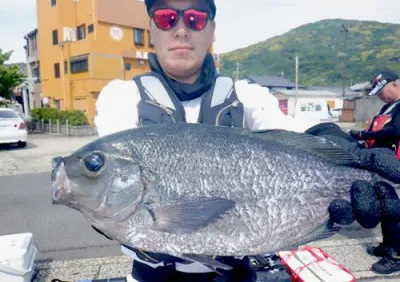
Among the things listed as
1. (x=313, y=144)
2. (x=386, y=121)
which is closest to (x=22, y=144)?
(x=386, y=121)

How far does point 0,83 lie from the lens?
2370cm

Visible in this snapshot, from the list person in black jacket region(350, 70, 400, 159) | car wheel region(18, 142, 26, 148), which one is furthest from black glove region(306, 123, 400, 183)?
car wheel region(18, 142, 26, 148)

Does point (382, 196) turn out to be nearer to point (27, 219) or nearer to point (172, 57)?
point (172, 57)

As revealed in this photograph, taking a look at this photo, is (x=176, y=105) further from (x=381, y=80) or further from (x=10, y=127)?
A: (x=10, y=127)

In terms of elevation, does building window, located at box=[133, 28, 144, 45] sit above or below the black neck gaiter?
above

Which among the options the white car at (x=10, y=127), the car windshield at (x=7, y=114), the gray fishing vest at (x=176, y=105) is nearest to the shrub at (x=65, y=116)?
the white car at (x=10, y=127)

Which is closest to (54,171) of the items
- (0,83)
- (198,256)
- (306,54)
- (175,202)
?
(175,202)

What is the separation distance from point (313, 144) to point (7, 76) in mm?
26399

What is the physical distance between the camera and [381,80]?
505cm

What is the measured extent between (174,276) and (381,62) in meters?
A: 128

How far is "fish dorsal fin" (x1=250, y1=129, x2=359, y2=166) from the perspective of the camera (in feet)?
5.90

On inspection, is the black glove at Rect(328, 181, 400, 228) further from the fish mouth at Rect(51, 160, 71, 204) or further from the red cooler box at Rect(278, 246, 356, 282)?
the red cooler box at Rect(278, 246, 356, 282)

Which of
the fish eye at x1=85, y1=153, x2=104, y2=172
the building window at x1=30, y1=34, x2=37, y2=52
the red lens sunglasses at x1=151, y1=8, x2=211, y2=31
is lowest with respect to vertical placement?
the fish eye at x1=85, y1=153, x2=104, y2=172

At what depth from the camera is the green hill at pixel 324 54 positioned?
111188 mm
